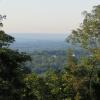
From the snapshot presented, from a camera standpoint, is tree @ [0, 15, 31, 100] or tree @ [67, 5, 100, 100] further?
tree @ [67, 5, 100, 100]

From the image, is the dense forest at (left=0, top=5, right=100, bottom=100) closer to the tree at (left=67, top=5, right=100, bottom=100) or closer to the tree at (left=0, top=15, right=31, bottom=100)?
the tree at (left=67, top=5, right=100, bottom=100)

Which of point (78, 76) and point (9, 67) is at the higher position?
point (9, 67)

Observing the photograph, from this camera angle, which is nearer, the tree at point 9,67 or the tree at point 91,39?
the tree at point 9,67

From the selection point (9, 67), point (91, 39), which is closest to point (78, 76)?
point (91, 39)

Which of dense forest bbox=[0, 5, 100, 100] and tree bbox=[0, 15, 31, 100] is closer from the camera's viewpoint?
tree bbox=[0, 15, 31, 100]

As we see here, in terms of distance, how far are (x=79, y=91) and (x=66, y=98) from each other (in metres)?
1.35

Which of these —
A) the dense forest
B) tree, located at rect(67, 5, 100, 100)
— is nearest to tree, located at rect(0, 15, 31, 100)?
the dense forest

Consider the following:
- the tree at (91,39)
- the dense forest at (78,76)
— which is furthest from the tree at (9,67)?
the tree at (91,39)

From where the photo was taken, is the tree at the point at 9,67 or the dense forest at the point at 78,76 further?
the dense forest at the point at 78,76

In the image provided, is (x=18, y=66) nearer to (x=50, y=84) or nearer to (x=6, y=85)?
(x=6, y=85)

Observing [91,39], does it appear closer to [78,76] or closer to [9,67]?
[78,76]

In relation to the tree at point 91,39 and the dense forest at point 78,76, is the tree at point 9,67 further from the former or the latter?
the tree at point 91,39

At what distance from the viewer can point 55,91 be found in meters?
36.5

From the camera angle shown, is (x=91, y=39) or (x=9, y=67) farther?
(x=91, y=39)
